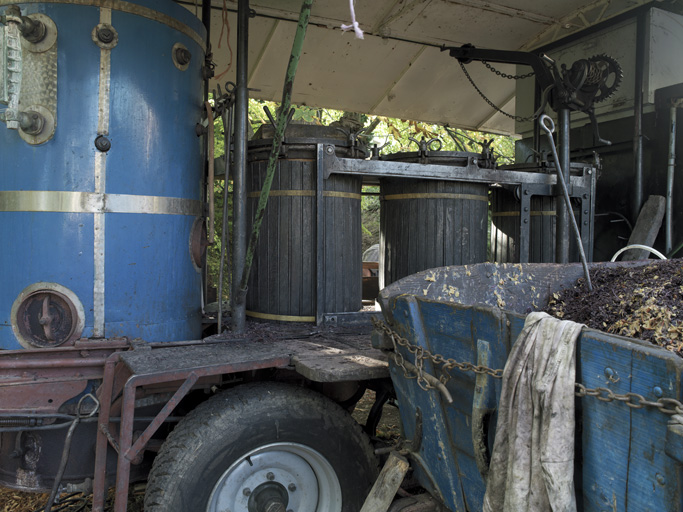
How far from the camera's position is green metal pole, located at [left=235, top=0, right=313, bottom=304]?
260cm

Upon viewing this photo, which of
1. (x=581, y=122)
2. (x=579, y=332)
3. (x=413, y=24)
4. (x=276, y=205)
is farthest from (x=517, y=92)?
Result: (x=579, y=332)

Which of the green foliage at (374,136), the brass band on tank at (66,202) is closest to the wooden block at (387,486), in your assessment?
the brass band on tank at (66,202)

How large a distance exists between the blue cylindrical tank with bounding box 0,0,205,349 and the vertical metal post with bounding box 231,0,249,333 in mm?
413

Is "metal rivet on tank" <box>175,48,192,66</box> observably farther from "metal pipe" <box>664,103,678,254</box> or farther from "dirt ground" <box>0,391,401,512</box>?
"metal pipe" <box>664,103,678,254</box>

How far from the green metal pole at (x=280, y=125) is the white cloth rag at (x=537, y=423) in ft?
5.42

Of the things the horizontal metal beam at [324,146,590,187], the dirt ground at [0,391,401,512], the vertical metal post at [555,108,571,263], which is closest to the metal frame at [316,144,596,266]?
the horizontal metal beam at [324,146,590,187]

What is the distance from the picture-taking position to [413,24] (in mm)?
5164

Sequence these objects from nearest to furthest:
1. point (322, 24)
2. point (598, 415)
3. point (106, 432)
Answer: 1. point (598, 415)
2. point (106, 432)
3. point (322, 24)

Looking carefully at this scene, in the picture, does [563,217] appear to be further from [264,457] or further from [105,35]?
[105,35]

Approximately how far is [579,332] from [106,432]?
192cm

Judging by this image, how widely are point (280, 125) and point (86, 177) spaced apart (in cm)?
98

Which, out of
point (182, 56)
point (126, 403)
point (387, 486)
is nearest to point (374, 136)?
point (182, 56)

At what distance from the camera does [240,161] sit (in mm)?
3127

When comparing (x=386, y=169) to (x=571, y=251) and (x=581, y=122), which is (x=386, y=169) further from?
(x=581, y=122)
